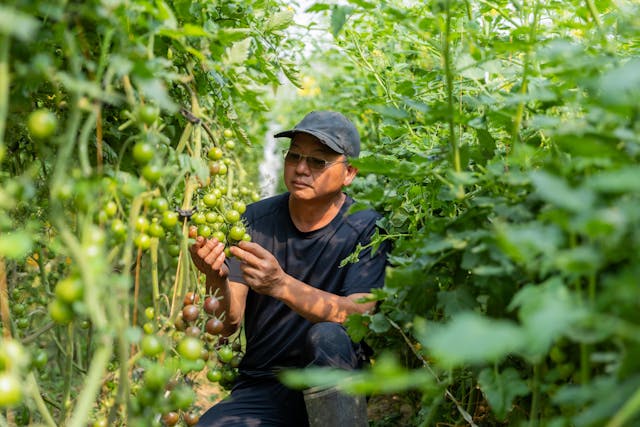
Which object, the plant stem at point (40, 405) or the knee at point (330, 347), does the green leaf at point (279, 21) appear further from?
the plant stem at point (40, 405)

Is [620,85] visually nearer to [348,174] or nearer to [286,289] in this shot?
[286,289]

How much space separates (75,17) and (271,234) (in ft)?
5.45

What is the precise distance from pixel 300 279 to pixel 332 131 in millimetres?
619

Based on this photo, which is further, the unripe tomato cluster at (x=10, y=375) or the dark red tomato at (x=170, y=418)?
the dark red tomato at (x=170, y=418)

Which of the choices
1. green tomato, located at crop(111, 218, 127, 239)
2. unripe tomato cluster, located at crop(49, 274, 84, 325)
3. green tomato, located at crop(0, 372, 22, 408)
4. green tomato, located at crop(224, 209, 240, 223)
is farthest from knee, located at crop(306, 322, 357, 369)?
green tomato, located at crop(0, 372, 22, 408)

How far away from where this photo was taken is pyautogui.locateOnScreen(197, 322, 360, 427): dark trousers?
1.97 metres

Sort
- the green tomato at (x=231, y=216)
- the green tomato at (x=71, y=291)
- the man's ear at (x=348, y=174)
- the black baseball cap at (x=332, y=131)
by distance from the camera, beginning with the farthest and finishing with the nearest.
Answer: the man's ear at (x=348, y=174)
the black baseball cap at (x=332, y=131)
the green tomato at (x=231, y=216)
the green tomato at (x=71, y=291)

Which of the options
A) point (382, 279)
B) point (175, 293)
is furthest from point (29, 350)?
point (382, 279)

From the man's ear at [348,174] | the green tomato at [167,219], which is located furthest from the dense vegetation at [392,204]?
the man's ear at [348,174]

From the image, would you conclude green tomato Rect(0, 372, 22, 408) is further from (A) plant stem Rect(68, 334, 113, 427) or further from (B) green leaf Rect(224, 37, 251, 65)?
(B) green leaf Rect(224, 37, 251, 65)

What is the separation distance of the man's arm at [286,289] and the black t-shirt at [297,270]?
0.13m

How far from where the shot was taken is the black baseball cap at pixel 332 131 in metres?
2.40

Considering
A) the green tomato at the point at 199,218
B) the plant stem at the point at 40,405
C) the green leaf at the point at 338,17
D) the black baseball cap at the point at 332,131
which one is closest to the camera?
the plant stem at the point at 40,405

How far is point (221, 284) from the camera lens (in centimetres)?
211
